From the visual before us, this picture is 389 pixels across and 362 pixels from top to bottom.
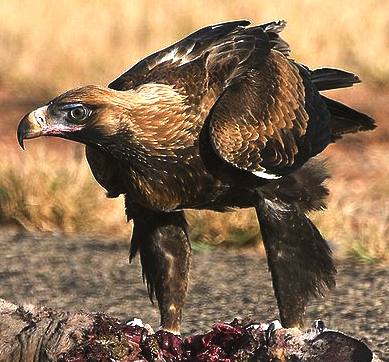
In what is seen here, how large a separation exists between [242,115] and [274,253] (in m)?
0.75

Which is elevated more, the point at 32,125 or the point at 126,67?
the point at 126,67

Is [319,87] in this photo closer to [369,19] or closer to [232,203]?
[232,203]

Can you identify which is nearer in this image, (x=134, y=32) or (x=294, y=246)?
(x=294, y=246)

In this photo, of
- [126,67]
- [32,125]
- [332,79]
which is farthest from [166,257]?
[126,67]

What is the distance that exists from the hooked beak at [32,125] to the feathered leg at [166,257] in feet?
3.45

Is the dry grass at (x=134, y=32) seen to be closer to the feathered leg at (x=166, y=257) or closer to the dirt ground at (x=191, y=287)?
the dirt ground at (x=191, y=287)

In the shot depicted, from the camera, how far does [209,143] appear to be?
20.0ft

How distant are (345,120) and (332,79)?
237 mm

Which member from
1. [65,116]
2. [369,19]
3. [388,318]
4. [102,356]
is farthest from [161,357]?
[369,19]

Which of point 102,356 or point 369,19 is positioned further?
point 369,19

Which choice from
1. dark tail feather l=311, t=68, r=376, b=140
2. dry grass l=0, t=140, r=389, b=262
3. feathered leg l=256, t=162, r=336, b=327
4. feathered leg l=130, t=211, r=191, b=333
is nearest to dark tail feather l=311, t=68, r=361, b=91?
dark tail feather l=311, t=68, r=376, b=140

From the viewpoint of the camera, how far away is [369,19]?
19.0 m

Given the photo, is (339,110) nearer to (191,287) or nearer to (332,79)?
(332,79)

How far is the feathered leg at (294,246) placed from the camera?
6461mm
